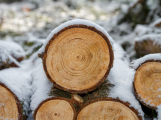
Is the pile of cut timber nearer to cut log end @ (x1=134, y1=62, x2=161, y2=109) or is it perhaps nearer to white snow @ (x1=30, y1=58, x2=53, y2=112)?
white snow @ (x1=30, y1=58, x2=53, y2=112)

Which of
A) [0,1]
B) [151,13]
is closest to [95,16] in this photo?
[151,13]

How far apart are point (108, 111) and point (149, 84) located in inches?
19.1

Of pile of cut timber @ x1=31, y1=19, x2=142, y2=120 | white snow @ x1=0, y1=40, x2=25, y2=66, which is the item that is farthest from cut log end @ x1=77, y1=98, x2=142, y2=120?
white snow @ x1=0, y1=40, x2=25, y2=66

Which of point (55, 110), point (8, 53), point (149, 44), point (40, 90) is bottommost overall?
point (55, 110)

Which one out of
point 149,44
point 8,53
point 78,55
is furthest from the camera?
point 149,44

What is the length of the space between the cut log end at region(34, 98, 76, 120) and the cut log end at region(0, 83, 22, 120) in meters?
0.21

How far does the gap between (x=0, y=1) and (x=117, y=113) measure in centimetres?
1008

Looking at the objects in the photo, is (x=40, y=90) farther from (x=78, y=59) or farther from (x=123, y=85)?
(x=123, y=85)

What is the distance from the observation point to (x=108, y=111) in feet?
4.47

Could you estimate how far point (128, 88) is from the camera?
4.82 feet

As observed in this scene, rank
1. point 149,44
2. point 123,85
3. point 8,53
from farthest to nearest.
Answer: point 149,44, point 8,53, point 123,85

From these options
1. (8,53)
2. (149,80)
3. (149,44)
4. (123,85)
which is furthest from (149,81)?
(8,53)

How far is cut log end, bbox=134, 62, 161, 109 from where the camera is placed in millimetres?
1355

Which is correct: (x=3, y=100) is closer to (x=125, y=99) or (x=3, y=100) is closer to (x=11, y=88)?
(x=11, y=88)
